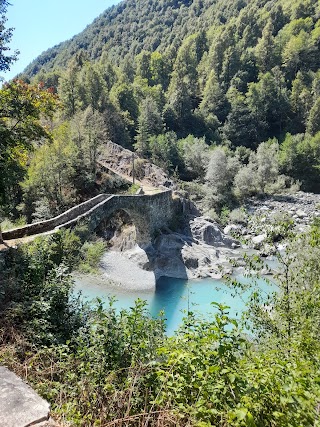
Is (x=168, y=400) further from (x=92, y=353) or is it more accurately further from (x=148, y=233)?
(x=148, y=233)

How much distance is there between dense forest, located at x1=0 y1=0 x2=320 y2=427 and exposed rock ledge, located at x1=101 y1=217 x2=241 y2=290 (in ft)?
8.14

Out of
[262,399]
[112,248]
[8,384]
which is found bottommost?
[112,248]

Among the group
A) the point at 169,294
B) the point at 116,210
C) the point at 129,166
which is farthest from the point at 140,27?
the point at 169,294

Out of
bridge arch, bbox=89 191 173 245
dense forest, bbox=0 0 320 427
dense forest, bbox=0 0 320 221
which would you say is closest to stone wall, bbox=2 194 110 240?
dense forest, bbox=0 0 320 427

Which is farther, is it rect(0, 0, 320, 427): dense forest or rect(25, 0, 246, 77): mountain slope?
rect(25, 0, 246, 77): mountain slope

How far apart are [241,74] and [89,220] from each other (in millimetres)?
59819

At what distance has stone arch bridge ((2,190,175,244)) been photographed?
16.0 m

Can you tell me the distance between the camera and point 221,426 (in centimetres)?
274

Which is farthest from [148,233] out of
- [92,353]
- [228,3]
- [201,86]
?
[228,3]

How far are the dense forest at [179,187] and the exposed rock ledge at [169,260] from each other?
97.7 inches

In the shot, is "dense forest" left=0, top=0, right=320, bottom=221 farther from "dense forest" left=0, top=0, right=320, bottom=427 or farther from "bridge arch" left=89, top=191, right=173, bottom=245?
"bridge arch" left=89, top=191, right=173, bottom=245

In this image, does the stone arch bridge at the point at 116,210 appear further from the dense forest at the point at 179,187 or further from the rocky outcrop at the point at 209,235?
the rocky outcrop at the point at 209,235

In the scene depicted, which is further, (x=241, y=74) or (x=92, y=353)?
(x=241, y=74)

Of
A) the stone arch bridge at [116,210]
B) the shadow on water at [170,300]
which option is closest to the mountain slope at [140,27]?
the stone arch bridge at [116,210]
